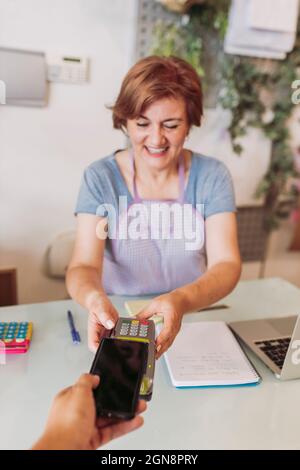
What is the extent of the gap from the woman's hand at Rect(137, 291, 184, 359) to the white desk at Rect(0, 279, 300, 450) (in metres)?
0.06

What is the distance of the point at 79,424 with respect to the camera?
38 cm

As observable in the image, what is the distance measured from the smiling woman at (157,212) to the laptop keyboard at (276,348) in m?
0.11

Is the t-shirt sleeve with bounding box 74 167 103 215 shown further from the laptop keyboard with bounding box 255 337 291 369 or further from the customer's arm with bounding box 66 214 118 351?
the laptop keyboard with bounding box 255 337 291 369

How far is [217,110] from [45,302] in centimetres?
59

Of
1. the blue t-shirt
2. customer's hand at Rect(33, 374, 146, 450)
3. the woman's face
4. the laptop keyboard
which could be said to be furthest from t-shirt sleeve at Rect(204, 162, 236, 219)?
customer's hand at Rect(33, 374, 146, 450)

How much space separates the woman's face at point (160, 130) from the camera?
2.03ft

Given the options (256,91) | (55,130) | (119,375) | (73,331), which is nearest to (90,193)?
(55,130)

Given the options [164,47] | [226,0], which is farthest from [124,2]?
[226,0]

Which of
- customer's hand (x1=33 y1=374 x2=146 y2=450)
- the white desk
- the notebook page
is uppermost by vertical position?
customer's hand (x1=33 y1=374 x2=146 y2=450)


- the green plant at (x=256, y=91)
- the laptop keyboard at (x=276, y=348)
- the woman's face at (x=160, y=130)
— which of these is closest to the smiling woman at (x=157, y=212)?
the woman's face at (x=160, y=130)

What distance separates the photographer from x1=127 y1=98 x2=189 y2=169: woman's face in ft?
2.03

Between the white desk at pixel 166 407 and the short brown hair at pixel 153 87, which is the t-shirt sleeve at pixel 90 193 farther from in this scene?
the white desk at pixel 166 407

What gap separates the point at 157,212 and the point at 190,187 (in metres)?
0.08

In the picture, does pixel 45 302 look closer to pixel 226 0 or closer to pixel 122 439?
pixel 122 439
